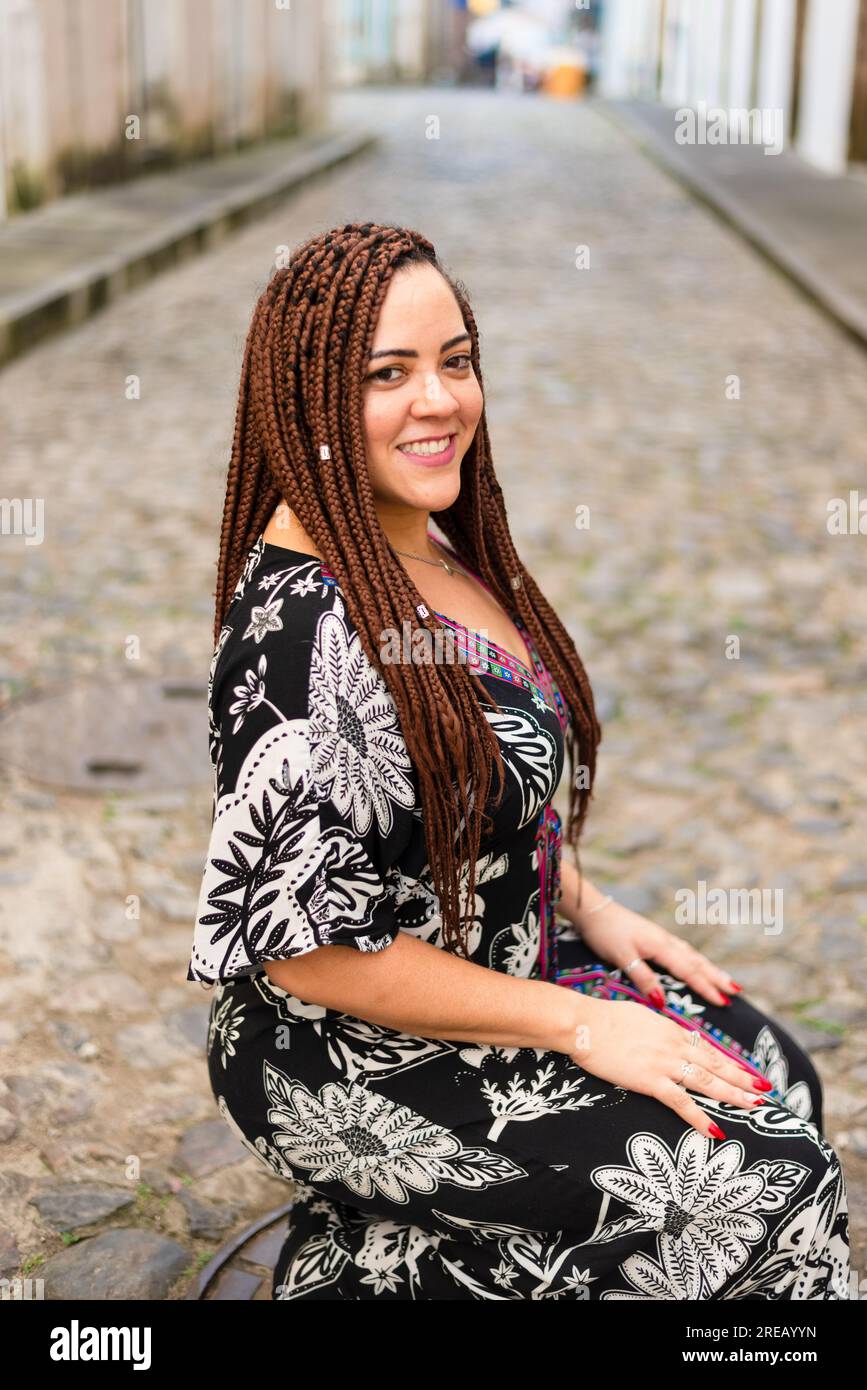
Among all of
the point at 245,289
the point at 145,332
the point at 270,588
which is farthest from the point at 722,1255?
the point at 245,289

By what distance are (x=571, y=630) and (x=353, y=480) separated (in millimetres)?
3629

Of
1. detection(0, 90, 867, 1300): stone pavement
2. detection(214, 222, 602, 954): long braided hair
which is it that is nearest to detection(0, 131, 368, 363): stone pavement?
detection(0, 90, 867, 1300): stone pavement

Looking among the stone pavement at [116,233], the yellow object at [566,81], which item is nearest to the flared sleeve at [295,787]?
the stone pavement at [116,233]

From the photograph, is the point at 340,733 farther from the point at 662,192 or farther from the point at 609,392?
the point at 662,192

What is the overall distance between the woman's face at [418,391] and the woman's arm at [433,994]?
672 millimetres

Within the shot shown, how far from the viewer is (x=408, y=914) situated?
7.75 ft

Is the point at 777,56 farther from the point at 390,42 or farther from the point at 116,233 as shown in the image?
the point at 390,42

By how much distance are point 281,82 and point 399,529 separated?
23850 millimetres

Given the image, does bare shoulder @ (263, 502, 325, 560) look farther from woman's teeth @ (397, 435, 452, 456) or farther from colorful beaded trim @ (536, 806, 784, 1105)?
colorful beaded trim @ (536, 806, 784, 1105)

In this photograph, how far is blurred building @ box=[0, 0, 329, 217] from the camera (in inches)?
562

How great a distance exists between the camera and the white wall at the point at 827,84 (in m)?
21.1

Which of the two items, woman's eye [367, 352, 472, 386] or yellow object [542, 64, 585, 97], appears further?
yellow object [542, 64, 585, 97]

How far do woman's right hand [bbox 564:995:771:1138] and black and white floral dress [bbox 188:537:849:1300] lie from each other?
2 centimetres

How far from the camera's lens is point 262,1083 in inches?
94.3
